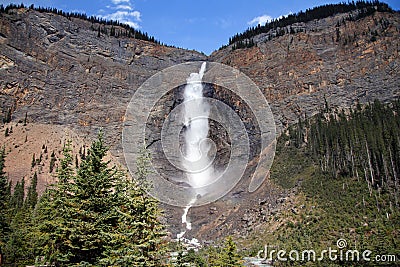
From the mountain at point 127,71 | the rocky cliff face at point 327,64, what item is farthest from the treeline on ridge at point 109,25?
the rocky cliff face at point 327,64

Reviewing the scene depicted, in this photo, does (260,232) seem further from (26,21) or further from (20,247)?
(26,21)

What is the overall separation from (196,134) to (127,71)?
26.8 m

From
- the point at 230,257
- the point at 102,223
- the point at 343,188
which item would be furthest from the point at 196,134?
the point at 102,223

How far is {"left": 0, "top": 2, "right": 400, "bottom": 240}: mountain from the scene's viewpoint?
71.7 meters

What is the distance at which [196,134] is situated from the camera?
87.6m

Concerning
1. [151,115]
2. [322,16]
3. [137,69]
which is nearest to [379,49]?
[322,16]

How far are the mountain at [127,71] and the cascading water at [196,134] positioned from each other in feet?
23.1

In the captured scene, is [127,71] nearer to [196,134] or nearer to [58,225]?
[196,134]

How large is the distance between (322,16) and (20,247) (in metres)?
94.4

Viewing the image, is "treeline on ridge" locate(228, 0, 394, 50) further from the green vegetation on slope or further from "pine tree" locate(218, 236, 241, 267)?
"pine tree" locate(218, 236, 241, 267)

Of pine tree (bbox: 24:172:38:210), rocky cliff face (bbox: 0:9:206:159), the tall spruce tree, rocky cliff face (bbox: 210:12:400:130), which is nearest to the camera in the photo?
the tall spruce tree

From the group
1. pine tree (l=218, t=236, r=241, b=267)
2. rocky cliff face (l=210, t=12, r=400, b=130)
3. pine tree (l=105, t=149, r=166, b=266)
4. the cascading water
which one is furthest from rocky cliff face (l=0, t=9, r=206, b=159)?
pine tree (l=105, t=149, r=166, b=266)

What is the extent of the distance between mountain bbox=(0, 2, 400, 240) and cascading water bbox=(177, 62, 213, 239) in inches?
277

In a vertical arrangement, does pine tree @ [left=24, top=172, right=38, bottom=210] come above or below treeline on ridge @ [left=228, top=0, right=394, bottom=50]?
below
